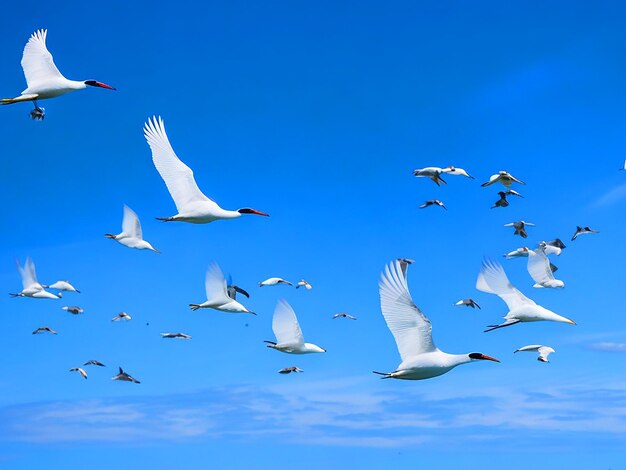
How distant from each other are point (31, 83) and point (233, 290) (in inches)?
472

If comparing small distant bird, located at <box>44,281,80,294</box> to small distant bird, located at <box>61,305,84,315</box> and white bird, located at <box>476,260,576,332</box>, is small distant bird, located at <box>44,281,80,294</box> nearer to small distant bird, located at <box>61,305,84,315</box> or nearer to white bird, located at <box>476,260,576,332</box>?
small distant bird, located at <box>61,305,84,315</box>

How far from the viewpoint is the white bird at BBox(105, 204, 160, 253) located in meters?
37.2

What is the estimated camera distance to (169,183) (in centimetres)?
2938

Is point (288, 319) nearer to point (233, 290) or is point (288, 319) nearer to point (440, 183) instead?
point (233, 290)

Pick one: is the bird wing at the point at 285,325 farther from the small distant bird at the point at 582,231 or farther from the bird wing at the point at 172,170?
the small distant bird at the point at 582,231

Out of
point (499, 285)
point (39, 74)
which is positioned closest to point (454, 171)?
point (499, 285)

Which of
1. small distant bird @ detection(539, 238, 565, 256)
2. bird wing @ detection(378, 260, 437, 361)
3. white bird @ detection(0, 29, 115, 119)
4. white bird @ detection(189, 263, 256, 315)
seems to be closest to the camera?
bird wing @ detection(378, 260, 437, 361)

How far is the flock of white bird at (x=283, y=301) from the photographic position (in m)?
23.0

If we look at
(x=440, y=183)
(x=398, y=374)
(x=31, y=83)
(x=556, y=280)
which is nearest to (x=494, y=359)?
(x=398, y=374)

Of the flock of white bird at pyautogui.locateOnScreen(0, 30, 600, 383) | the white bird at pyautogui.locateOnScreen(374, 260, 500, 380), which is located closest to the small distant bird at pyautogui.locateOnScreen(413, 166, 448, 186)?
the flock of white bird at pyautogui.locateOnScreen(0, 30, 600, 383)

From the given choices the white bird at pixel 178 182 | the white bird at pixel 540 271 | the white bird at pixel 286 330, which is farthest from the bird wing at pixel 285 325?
the white bird at pixel 540 271

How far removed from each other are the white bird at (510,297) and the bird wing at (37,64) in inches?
609

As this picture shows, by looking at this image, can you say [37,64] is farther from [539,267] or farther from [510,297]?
[539,267]

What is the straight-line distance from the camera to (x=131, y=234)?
37625 millimetres
